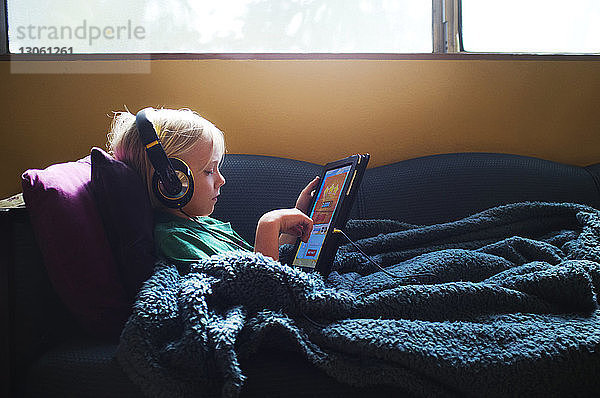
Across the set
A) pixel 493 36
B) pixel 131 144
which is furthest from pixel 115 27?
pixel 493 36

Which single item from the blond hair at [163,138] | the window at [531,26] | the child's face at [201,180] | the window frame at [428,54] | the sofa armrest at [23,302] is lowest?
the sofa armrest at [23,302]

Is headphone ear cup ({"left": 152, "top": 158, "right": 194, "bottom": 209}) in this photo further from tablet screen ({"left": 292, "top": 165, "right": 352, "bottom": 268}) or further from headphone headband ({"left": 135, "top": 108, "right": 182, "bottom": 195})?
tablet screen ({"left": 292, "top": 165, "right": 352, "bottom": 268})

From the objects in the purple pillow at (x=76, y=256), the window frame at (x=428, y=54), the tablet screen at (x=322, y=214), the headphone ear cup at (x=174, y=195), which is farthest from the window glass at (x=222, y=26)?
the purple pillow at (x=76, y=256)

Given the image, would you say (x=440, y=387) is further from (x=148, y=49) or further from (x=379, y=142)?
(x=148, y=49)

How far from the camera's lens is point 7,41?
1.55 metres

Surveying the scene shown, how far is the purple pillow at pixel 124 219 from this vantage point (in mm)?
807

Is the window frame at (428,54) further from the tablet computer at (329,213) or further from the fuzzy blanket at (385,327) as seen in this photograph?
the fuzzy blanket at (385,327)

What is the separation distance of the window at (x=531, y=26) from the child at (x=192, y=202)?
3.43ft

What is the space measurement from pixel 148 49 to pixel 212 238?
0.86 m

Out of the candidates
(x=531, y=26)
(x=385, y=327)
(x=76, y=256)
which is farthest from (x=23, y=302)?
(x=531, y=26)

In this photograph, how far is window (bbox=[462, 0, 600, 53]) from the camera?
5.57 ft

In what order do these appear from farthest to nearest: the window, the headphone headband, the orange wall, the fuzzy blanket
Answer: the window → the orange wall → the headphone headband → the fuzzy blanket

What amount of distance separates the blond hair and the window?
104 cm

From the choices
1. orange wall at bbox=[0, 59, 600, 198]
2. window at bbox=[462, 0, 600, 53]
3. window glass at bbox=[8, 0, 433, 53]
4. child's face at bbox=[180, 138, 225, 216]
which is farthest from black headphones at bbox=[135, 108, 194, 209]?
window at bbox=[462, 0, 600, 53]
